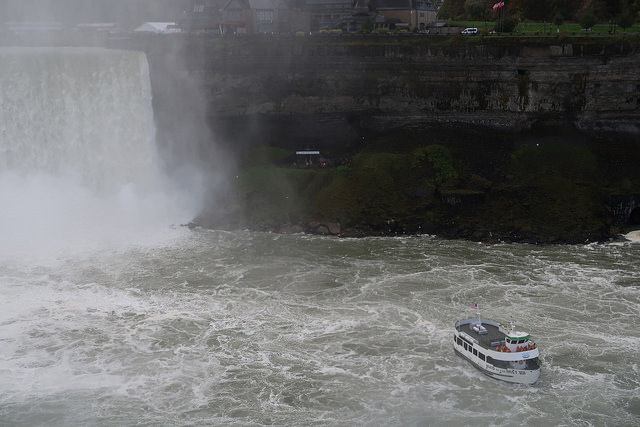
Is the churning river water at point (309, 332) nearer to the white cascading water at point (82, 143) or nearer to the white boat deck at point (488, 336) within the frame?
the white boat deck at point (488, 336)

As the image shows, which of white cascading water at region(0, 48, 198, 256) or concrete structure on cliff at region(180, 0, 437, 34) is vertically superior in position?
concrete structure on cliff at region(180, 0, 437, 34)

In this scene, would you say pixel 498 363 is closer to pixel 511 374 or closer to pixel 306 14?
pixel 511 374

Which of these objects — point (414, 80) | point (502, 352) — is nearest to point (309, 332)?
point (502, 352)

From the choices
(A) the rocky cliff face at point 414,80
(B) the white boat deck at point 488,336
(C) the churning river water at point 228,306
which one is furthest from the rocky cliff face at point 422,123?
(B) the white boat deck at point 488,336

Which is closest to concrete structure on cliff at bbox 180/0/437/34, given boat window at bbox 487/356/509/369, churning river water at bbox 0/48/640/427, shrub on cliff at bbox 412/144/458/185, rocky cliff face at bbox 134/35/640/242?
rocky cliff face at bbox 134/35/640/242

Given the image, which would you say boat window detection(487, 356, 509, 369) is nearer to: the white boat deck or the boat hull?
the boat hull
